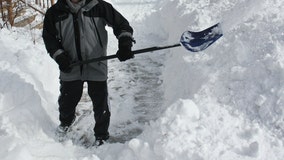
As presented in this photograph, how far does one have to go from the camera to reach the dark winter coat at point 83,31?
3.84m

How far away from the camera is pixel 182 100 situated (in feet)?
12.4

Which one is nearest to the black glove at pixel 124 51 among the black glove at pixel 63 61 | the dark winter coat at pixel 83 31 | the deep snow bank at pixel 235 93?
the dark winter coat at pixel 83 31

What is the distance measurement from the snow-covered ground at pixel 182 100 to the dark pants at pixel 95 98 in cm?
26

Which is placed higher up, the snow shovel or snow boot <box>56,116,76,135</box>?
the snow shovel

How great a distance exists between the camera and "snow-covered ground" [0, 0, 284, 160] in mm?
3430

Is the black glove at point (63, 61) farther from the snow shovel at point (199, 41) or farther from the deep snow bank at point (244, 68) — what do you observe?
the deep snow bank at point (244, 68)

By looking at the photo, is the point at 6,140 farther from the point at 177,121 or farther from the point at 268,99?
Answer: the point at 268,99

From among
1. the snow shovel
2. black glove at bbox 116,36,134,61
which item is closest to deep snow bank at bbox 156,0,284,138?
the snow shovel

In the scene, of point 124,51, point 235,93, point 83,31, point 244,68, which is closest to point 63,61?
point 83,31

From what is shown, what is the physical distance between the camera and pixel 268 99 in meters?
3.72

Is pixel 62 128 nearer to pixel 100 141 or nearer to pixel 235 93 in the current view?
pixel 100 141

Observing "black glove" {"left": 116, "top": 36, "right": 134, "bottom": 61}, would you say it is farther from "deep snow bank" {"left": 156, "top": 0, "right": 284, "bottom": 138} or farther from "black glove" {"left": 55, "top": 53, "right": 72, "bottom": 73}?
"deep snow bank" {"left": 156, "top": 0, "right": 284, "bottom": 138}

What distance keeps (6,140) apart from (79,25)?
1.38 meters

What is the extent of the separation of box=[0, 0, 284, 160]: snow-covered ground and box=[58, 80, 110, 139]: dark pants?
264mm
